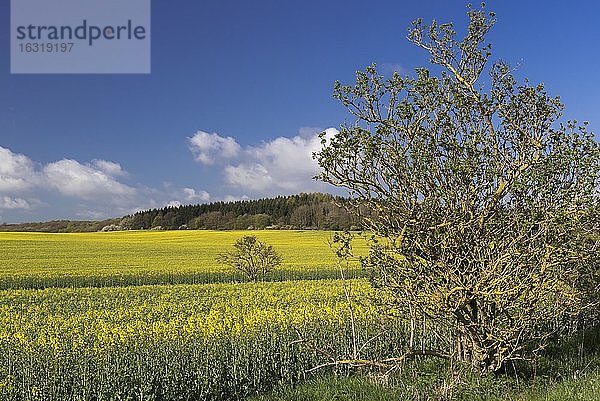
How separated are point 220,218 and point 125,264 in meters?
49.4

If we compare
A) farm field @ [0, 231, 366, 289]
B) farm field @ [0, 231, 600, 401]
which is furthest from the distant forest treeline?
farm field @ [0, 231, 600, 401]

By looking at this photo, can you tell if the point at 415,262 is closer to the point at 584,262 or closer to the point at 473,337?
the point at 473,337

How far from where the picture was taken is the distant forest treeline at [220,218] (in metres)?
80.6

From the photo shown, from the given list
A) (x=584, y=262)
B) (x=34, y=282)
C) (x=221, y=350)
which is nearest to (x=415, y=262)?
(x=584, y=262)

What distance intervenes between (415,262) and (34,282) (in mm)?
24457

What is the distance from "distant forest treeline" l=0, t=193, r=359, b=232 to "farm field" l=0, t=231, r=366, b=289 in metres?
25.5

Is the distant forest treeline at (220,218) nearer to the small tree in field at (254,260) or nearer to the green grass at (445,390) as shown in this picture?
the small tree in field at (254,260)

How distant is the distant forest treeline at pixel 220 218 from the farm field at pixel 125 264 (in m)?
25.5

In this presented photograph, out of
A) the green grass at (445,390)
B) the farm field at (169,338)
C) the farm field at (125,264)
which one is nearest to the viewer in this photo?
the green grass at (445,390)

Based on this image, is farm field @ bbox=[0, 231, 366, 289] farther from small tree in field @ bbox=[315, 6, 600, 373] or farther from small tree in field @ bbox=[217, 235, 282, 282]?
small tree in field @ bbox=[315, 6, 600, 373]

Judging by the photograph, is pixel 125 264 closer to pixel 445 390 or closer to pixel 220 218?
pixel 445 390

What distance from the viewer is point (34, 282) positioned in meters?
27.8

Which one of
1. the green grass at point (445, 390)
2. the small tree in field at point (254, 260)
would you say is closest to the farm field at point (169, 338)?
the green grass at point (445, 390)

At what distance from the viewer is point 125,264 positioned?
117ft
